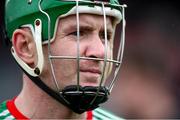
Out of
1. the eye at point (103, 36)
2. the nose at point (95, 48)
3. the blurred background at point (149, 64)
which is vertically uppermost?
the eye at point (103, 36)

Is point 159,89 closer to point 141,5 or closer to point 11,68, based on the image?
point 141,5

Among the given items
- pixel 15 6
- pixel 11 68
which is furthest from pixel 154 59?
pixel 15 6

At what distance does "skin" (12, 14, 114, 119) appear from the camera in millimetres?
2375

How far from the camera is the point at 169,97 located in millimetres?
4609

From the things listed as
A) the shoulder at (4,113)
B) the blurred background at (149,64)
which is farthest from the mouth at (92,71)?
the blurred background at (149,64)

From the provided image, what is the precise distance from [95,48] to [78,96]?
7.8 inches

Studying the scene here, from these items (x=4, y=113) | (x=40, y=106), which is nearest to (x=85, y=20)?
(x=40, y=106)

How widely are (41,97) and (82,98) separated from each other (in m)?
0.22

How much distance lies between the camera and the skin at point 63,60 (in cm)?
238

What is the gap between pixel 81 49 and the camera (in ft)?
7.77

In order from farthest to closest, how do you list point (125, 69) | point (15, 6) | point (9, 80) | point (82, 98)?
point (125, 69) < point (9, 80) < point (15, 6) < point (82, 98)

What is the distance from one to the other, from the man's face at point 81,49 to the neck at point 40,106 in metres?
0.13

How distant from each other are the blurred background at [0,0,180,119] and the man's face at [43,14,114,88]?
1.96 metres

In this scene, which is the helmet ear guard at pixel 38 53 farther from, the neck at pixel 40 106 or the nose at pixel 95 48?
the nose at pixel 95 48
